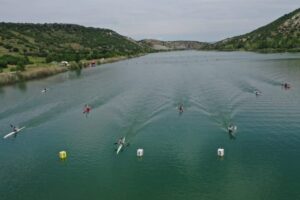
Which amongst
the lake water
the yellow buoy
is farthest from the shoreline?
the yellow buoy

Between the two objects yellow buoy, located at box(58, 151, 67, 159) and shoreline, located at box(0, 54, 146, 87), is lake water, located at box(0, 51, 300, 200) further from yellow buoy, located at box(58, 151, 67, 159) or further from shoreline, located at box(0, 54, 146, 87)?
shoreline, located at box(0, 54, 146, 87)

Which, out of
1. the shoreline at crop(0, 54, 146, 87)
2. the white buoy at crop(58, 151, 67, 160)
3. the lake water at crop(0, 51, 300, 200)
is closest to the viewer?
the lake water at crop(0, 51, 300, 200)

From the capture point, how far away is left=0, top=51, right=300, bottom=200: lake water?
156 ft

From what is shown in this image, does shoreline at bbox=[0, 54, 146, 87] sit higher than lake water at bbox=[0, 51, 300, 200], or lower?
lower

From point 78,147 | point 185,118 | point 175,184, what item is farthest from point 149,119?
point 175,184

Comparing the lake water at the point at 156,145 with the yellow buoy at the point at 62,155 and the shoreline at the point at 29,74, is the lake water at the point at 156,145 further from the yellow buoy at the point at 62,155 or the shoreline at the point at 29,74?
the shoreline at the point at 29,74

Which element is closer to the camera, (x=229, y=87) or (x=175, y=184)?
(x=175, y=184)

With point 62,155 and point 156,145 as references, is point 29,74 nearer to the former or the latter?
point 62,155

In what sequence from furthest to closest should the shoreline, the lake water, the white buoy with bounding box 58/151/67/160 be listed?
the shoreline < the white buoy with bounding box 58/151/67/160 < the lake water

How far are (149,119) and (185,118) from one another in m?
7.12

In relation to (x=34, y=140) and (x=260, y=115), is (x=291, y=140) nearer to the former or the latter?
(x=260, y=115)

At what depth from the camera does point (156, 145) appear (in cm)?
6253

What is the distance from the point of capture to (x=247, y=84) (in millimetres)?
117625

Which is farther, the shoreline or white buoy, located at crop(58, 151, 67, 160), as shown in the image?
the shoreline
